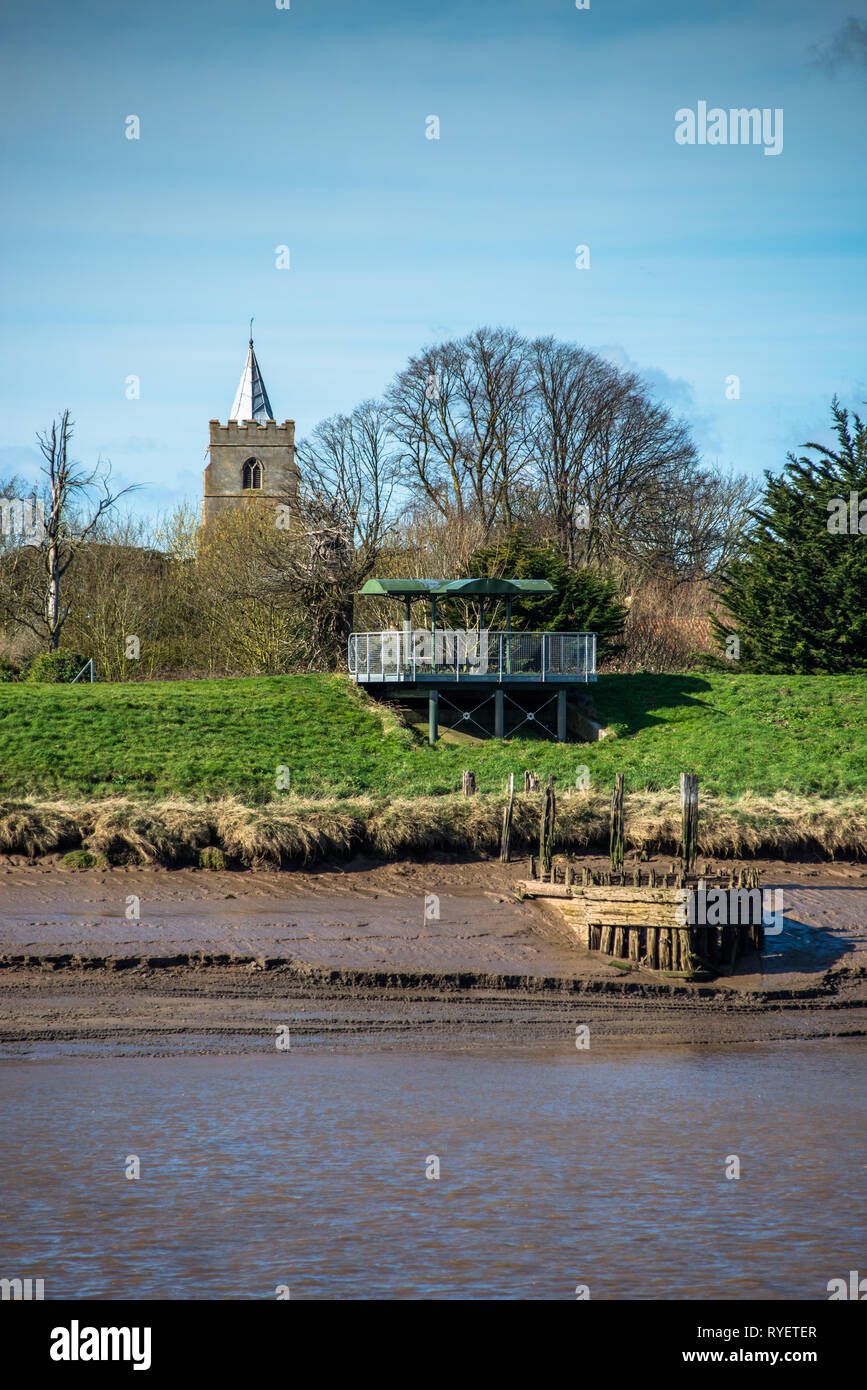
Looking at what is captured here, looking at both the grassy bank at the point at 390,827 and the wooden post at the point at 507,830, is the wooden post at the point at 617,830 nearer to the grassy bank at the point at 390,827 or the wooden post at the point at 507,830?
the grassy bank at the point at 390,827

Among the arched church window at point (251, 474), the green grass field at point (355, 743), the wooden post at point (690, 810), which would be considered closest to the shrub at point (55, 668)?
the green grass field at point (355, 743)

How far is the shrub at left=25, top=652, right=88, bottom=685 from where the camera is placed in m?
36.0

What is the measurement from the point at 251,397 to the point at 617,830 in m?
61.5

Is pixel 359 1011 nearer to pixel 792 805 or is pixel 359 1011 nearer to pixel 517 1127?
pixel 517 1127

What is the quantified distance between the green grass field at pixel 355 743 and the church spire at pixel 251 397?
45870mm

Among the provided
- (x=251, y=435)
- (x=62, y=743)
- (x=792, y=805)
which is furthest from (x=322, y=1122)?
(x=251, y=435)

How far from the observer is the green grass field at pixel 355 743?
912 inches

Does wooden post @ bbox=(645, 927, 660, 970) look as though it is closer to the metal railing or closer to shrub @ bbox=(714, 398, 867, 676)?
the metal railing

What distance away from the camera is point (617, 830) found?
773 inches

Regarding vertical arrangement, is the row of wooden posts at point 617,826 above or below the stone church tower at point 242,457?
below

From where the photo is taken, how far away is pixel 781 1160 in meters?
9.42

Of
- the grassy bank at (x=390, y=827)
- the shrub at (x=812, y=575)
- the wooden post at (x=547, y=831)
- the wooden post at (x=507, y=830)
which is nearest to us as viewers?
the wooden post at (x=547, y=831)

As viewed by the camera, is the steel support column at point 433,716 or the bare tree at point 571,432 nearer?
the steel support column at point 433,716
